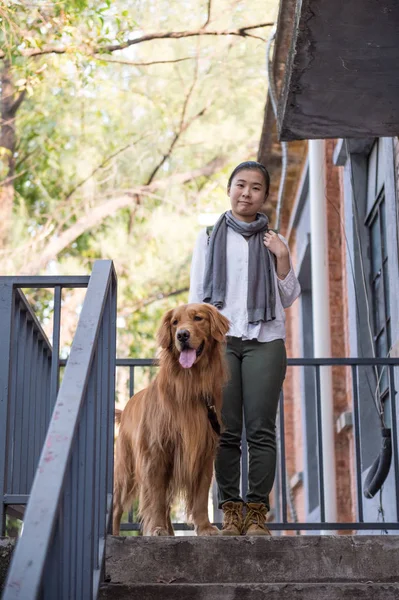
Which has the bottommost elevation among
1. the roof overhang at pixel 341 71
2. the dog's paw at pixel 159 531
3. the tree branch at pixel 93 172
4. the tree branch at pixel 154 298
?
the dog's paw at pixel 159 531

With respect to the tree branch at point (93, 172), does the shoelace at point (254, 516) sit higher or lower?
lower

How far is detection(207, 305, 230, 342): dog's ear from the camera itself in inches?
197

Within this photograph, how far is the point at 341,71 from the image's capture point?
534cm

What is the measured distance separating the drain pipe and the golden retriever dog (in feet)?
15.7

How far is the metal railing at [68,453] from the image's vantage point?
2.58 m

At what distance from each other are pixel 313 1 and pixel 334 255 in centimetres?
580

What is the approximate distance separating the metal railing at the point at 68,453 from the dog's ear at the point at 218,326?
61 centimetres

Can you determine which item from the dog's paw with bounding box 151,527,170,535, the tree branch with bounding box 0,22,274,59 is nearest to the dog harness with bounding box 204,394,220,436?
the dog's paw with bounding box 151,527,170,535

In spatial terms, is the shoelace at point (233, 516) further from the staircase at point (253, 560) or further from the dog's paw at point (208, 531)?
the staircase at point (253, 560)

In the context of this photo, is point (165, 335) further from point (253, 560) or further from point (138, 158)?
point (138, 158)

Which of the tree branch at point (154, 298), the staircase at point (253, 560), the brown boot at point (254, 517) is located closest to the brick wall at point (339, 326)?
the brown boot at point (254, 517)

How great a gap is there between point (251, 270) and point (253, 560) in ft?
5.04

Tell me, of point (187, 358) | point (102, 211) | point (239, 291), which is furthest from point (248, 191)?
point (102, 211)

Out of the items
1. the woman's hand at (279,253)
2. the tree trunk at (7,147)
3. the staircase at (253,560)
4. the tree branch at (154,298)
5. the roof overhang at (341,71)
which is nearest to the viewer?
the staircase at (253,560)
